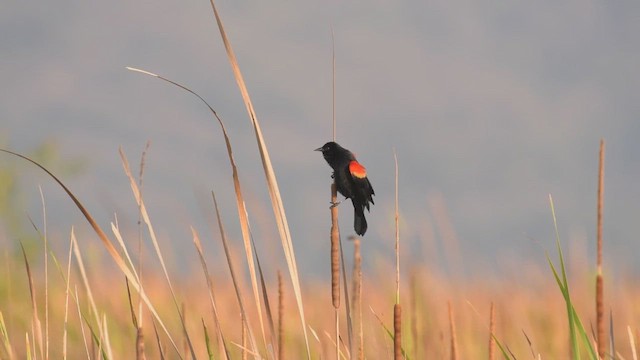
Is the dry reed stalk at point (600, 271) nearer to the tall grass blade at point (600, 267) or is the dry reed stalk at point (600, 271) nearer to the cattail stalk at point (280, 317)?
the tall grass blade at point (600, 267)

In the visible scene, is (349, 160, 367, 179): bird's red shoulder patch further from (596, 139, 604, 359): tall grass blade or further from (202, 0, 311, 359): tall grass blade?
(596, 139, 604, 359): tall grass blade

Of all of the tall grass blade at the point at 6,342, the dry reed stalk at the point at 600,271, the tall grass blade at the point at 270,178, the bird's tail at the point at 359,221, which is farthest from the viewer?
the bird's tail at the point at 359,221

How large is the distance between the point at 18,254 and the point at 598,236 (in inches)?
365

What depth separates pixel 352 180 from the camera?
2203mm

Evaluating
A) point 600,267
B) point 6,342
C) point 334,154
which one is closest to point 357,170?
point 334,154

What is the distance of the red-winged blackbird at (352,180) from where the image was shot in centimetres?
220

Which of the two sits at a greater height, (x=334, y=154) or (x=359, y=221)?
(x=334, y=154)

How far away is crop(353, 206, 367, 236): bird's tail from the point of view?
7.65 feet

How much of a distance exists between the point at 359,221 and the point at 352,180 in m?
0.20

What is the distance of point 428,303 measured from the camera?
414cm

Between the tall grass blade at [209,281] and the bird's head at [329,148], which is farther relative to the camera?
the bird's head at [329,148]

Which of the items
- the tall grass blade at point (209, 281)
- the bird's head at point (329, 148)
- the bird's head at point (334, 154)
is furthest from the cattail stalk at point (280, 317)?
the bird's head at point (329, 148)

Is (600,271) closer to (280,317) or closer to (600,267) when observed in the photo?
(600,267)

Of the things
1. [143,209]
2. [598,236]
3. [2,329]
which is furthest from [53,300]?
[598,236]
